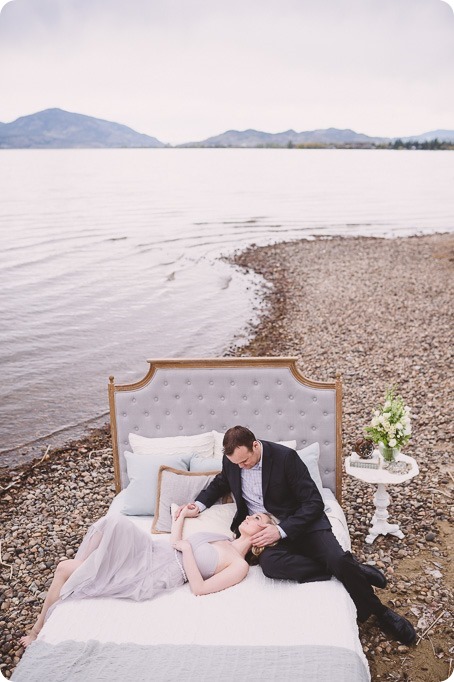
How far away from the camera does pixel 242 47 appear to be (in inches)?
305

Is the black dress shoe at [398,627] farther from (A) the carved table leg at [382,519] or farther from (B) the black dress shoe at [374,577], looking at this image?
(A) the carved table leg at [382,519]

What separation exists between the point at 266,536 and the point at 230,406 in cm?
198

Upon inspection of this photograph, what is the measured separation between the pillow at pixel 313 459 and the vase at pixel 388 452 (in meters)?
0.67

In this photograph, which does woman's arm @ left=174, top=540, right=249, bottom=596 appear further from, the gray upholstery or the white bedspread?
the gray upholstery

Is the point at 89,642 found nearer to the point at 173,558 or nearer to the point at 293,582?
the point at 173,558

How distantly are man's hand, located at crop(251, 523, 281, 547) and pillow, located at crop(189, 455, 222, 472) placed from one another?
1.17 m

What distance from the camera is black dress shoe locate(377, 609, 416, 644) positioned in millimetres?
4848

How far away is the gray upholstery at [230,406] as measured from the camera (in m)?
6.54

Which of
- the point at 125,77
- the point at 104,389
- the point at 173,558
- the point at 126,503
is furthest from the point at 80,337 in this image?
the point at 173,558

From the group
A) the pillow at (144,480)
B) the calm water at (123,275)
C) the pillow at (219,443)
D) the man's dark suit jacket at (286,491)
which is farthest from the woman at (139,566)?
the calm water at (123,275)

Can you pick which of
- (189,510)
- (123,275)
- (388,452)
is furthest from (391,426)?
(123,275)

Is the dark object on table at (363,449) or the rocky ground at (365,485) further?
A: the dark object on table at (363,449)

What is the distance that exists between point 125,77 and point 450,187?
54018mm

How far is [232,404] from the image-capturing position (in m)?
6.69
